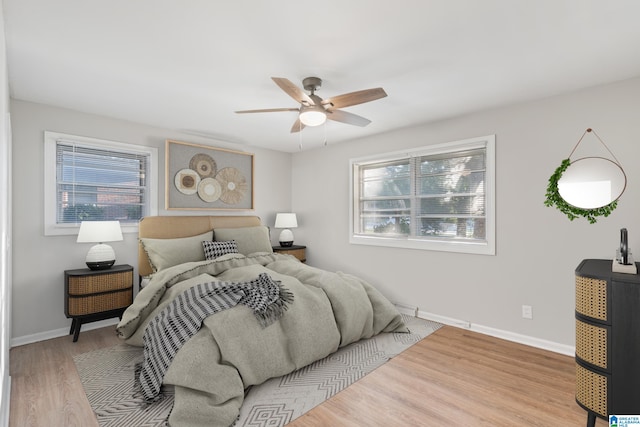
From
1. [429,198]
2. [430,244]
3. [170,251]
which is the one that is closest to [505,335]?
[430,244]

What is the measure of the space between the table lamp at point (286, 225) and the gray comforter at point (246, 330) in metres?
1.42

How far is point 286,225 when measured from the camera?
5180 millimetres

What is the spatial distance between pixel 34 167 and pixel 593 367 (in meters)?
4.98

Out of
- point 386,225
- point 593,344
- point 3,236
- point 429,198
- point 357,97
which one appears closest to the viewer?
point 3,236

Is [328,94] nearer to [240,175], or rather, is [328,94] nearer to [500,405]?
[240,175]

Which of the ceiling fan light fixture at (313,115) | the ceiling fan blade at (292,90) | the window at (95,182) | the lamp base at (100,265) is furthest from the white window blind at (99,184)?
the ceiling fan blade at (292,90)

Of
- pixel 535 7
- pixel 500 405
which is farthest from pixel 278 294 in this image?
pixel 535 7

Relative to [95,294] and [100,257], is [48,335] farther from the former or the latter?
[100,257]

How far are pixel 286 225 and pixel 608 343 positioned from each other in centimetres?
403

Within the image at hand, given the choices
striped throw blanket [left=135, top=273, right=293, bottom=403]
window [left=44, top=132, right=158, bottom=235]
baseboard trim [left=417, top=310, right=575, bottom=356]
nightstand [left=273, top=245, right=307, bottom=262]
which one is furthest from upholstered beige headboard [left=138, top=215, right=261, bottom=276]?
baseboard trim [left=417, top=310, right=575, bottom=356]

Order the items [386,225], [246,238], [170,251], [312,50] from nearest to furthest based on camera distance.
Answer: [312,50] < [170,251] < [246,238] < [386,225]

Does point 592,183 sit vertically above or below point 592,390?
above

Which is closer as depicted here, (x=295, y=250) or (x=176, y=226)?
(x=176, y=226)

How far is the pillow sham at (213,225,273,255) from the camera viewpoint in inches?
169
